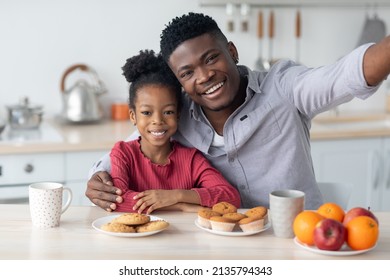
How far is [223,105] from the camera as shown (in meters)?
1.90

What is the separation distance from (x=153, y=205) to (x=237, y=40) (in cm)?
208

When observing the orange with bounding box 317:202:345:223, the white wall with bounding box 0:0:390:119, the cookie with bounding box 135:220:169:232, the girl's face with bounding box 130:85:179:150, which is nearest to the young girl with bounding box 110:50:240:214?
the girl's face with bounding box 130:85:179:150

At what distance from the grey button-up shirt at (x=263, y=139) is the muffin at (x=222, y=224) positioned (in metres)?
0.47

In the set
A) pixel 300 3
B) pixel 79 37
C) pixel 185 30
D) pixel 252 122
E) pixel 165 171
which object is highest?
pixel 300 3

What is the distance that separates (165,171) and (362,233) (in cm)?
71

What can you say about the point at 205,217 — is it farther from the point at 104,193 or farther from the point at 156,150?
the point at 156,150

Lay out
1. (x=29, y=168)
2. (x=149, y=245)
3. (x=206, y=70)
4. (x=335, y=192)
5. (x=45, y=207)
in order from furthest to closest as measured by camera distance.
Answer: (x=29, y=168) < (x=335, y=192) < (x=206, y=70) < (x=45, y=207) < (x=149, y=245)

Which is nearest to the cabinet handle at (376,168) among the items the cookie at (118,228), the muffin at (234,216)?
the muffin at (234,216)

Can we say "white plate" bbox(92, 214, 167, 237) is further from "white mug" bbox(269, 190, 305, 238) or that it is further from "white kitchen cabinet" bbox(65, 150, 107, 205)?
"white kitchen cabinet" bbox(65, 150, 107, 205)

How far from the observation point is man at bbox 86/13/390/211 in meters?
1.85

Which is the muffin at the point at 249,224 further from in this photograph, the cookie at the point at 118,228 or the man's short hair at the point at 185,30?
the man's short hair at the point at 185,30

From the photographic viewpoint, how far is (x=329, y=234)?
1357mm

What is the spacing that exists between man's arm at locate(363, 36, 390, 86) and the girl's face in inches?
23.9

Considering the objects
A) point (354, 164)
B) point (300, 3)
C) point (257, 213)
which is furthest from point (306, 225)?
point (300, 3)
